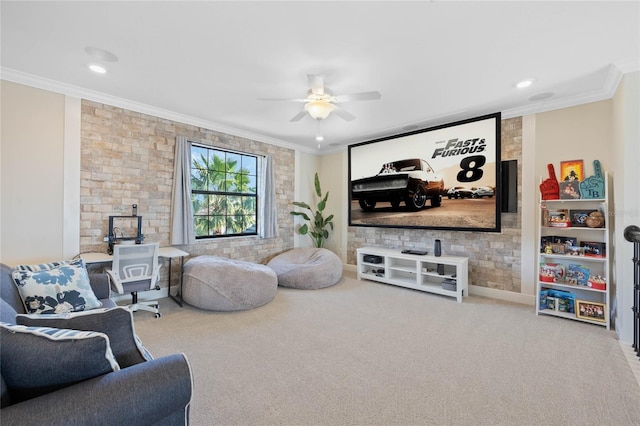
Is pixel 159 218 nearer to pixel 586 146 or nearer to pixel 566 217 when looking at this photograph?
pixel 566 217

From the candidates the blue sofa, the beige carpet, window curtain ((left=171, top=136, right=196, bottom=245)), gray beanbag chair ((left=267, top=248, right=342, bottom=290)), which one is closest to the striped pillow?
the blue sofa

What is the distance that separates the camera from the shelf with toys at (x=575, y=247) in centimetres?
285

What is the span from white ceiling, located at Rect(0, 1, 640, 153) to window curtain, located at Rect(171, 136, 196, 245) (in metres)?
0.61

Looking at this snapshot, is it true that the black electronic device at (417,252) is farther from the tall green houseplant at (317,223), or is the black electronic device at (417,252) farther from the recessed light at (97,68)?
the recessed light at (97,68)

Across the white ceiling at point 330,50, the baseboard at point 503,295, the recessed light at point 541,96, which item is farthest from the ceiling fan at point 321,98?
the baseboard at point 503,295

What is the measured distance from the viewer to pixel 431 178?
13.6 ft

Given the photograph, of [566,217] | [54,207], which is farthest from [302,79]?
[566,217]

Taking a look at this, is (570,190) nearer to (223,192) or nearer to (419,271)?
(419,271)

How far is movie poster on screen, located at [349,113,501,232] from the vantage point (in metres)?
3.58

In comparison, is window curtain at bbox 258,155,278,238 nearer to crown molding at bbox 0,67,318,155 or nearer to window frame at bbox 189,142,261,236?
window frame at bbox 189,142,261,236

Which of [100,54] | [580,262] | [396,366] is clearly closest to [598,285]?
[580,262]

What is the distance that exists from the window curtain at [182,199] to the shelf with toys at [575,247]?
4.37 m

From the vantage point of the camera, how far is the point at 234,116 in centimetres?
390

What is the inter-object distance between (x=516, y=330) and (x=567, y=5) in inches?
106
